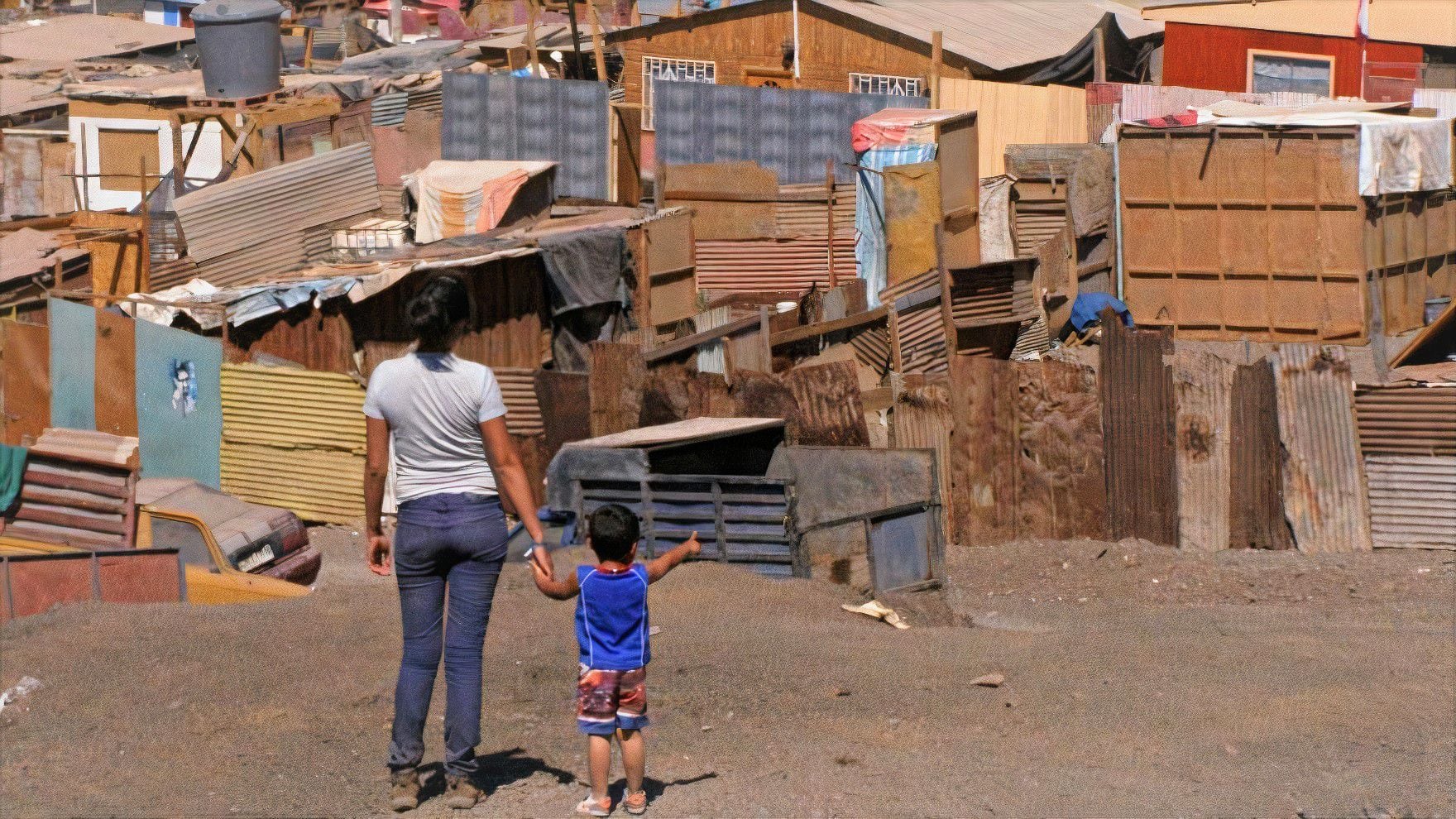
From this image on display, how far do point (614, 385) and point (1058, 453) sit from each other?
429cm

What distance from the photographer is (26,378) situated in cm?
1491

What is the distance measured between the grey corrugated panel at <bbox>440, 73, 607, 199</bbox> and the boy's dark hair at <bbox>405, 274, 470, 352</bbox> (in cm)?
1655

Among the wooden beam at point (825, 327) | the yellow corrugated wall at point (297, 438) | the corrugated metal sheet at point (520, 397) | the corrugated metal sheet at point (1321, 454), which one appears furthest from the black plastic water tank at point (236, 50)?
the corrugated metal sheet at point (1321, 454)

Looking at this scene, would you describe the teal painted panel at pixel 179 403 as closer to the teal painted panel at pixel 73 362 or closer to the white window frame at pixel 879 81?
the teal painted panel at pixel 73 362

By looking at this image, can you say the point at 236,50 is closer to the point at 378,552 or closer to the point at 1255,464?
the point at 1255,464

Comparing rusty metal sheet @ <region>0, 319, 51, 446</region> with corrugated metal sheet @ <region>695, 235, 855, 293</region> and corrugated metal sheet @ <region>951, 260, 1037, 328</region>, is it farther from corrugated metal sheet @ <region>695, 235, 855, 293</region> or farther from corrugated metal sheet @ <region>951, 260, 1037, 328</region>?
corrugated metal sheet @ <region>951, 260, 1037, 328</region>

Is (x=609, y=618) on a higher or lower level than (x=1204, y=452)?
higher

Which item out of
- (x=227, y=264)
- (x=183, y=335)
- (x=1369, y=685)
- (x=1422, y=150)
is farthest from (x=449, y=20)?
(x=1369, y=685)

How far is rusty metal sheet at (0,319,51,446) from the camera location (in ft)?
48.7

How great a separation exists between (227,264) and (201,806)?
14.6m

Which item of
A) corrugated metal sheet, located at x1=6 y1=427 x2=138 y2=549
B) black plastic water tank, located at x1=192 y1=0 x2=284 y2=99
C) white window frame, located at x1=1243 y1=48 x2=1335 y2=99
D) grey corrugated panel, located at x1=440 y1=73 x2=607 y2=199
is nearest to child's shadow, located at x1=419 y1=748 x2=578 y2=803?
corrugated metal sheet, located at x1=6 y1=427 x2=138 y2=549

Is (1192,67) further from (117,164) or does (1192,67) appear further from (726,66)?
(117,164)

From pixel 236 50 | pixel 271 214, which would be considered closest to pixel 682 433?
pixel 271 214

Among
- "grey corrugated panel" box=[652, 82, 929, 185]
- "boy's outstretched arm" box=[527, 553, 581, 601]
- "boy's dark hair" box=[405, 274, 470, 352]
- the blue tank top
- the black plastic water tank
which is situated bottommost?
the blue tank top
